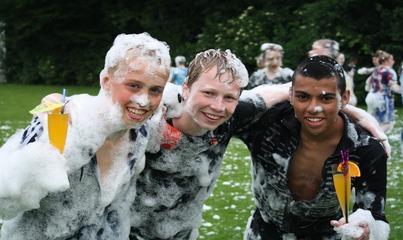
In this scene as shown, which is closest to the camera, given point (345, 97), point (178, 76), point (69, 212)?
point (69, 212)

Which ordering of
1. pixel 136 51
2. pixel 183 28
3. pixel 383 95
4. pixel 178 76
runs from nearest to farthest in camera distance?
pixel 136 51 → pixel 178 76 → pixel 383 95 → pixel 183 28

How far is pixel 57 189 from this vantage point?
3.09 metres

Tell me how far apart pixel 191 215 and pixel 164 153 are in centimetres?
45

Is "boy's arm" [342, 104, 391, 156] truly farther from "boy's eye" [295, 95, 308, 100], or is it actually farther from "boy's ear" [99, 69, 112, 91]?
"boy's ear" [99, 69, 112, 91]

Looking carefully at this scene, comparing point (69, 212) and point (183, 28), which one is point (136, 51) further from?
Result: point (183, 28)

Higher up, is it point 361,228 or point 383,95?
point 361,228

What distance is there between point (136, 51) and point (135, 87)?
17 centimetres

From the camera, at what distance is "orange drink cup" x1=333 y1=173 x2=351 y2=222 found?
3.64m

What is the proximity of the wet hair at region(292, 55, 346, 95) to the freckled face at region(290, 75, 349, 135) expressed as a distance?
2 centimetres

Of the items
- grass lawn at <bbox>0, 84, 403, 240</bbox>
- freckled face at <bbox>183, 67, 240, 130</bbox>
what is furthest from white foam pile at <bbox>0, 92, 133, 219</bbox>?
grass lawn at <bbox>0, 84, 403, 240</bbox>

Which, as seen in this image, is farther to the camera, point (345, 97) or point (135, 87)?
point (345, 97)

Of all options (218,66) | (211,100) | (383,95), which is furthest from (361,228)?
(383,95)

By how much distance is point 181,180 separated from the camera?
13.0 ft

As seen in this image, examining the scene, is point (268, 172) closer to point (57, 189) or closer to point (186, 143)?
point (186, 143)
